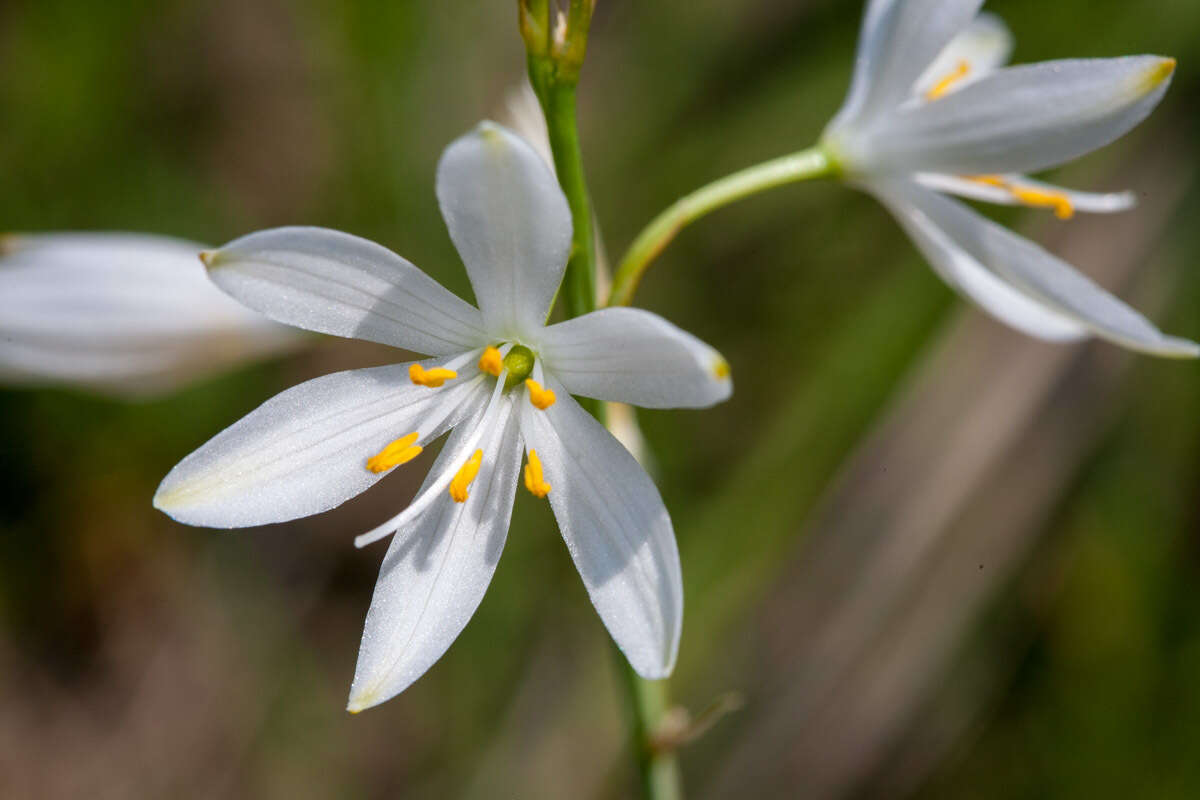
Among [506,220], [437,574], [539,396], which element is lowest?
[437,574]

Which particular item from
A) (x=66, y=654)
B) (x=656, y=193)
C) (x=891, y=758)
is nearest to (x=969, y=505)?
(x=891, y=758)

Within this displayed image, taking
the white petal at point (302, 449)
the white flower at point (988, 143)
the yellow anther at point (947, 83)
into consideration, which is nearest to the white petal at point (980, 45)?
the yellow anther at point (947, 83)

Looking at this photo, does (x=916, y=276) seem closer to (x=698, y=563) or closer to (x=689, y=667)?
(x=698, y=563)

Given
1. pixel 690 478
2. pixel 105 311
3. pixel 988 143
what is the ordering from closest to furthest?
pixel 988 143 → pixel 105 311 → pixel 690 478

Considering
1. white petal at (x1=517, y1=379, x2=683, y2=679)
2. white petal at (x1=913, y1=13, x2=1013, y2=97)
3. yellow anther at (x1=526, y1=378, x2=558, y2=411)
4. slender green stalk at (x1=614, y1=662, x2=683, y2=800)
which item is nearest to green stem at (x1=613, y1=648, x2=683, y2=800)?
slender green stalk at (x1=614, y1=662, x2=683, y2=800)

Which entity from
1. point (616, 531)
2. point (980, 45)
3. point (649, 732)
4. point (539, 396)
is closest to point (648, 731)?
point (649, 732)

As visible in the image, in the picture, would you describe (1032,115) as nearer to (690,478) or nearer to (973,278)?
(973,278)
